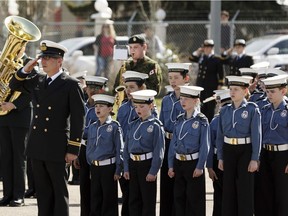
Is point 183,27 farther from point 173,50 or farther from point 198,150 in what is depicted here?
point 198,150

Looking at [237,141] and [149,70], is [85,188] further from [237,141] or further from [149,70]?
[237,141]

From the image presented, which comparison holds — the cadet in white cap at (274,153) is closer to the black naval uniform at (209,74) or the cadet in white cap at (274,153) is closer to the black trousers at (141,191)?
the black trousers at (141,191)

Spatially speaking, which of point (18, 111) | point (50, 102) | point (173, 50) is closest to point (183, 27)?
point (173, 50)

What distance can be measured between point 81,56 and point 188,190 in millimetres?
14974

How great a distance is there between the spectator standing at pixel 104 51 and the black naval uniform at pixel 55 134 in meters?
12.8

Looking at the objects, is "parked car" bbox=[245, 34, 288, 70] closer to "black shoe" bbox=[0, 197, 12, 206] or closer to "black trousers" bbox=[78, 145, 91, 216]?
"black shoe" bbox=[0, 197, 12, 206]

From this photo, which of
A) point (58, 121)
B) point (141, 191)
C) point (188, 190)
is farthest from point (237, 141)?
point (58, 121)

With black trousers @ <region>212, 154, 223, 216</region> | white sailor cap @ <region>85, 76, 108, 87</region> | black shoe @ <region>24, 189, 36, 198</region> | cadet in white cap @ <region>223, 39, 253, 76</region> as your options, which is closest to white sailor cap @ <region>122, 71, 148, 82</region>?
white sailor cap @ <region>85, 76, 108, 87</region>

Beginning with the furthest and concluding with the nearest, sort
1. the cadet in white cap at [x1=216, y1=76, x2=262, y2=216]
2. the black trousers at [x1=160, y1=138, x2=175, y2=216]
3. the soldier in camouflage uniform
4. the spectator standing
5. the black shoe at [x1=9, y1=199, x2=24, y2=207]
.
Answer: the spectator standing, the black shoe at [x1=9, y1=199, x2=24, y2=207], the soldier in camouflage uniform, the black trousers at [x1=160, y1=138, x2=175, y2=216], the cadet in white cap at [x1=216, y1=76, x2=262, y2=216]

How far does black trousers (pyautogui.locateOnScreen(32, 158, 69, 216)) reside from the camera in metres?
9.22

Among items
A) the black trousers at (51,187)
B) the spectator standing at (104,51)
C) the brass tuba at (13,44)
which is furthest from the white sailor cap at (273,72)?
the spectator standing at (104,51)

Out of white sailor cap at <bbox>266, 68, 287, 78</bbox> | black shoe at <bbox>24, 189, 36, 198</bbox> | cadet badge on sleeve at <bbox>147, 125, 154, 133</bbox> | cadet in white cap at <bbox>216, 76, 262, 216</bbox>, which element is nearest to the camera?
cadet in white cap at <bbox>216, 76, 262, 216</bbox>

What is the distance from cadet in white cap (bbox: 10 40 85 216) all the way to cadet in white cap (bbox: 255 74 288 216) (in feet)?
6.53

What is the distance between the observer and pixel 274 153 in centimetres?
973
